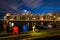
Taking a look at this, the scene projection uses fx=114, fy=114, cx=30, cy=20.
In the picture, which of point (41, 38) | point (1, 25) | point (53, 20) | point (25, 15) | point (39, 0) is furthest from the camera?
point (39, 0)

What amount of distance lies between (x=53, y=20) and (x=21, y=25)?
6.08 ft

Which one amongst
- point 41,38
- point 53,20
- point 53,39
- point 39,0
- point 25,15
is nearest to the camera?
point 41,38

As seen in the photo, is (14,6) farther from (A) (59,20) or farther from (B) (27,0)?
(A) (59,20)

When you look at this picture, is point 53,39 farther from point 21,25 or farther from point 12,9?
point 12,9

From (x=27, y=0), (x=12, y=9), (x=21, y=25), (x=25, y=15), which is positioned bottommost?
(x=21, y=25)

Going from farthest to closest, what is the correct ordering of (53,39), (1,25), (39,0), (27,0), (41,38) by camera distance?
(39,0) → (27,0) → (1,25) → (53,39) → (41,38)

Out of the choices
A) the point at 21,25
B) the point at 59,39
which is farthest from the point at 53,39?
the point at 21,25

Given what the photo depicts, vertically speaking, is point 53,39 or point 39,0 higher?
point 39,0

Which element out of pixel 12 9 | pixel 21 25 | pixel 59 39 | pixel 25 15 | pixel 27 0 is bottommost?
pixel 59 39

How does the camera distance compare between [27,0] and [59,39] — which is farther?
[27,0]

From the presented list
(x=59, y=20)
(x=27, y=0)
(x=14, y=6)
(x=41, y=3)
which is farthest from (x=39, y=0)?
(x=59, y=20)

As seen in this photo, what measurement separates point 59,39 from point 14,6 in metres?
5.43

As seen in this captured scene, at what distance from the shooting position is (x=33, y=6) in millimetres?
9281

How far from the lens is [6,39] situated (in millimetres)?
3367
